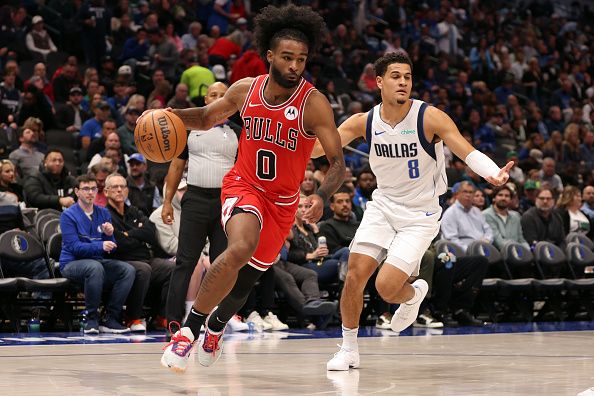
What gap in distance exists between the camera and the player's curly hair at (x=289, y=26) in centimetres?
655

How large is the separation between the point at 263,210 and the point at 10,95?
852cm

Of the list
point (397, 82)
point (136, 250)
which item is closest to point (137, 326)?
point (136, 250)

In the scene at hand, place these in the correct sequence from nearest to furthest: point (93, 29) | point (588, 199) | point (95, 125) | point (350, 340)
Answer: point (350, 340), point (95, 125), point (588, 199), point (93, 29)

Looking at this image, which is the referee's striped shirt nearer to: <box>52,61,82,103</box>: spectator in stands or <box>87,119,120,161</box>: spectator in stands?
<box>87,119,120,161</box>: spectator in stands

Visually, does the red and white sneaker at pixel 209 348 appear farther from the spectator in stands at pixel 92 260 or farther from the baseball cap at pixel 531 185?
the baseball cap at pixel 531 185

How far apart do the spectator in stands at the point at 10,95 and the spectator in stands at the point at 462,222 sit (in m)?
5.90

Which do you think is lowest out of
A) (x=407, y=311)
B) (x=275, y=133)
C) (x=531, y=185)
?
(x=407, y=311)

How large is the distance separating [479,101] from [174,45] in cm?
653

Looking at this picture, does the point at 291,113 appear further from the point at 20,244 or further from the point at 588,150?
the point at 588,150

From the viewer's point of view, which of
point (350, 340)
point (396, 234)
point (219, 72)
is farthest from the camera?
point (219, 72)

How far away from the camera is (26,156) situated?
11.9m

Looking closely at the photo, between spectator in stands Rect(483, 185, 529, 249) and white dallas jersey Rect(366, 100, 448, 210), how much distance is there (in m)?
5.32

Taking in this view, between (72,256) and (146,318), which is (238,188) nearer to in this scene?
(72,256)

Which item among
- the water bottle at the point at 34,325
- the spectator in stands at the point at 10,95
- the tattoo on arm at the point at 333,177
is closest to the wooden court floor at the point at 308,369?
the tattoo on arm at the point at 333,177
